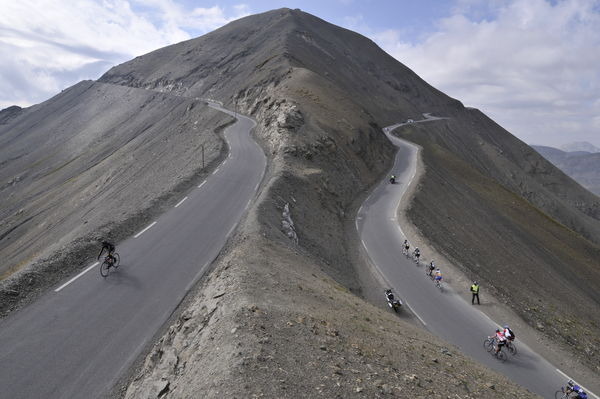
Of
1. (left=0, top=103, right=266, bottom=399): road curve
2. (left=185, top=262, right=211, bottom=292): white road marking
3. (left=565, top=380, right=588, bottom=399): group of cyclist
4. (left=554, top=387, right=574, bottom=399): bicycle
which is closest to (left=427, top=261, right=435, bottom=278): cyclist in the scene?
(left=554, top=387, right=574, bottom=399): bicycle

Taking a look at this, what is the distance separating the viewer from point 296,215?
26.2 metres

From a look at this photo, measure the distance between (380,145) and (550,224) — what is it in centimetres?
2609

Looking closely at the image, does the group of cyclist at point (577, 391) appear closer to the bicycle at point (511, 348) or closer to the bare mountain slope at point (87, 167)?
the bicycle at point (511, 348)

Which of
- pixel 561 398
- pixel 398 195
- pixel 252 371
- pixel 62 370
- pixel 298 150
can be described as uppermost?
pixel 298 150

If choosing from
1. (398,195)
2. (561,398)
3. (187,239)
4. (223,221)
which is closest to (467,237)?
(398,195)

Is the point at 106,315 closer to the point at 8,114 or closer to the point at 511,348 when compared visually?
the point at 511,348

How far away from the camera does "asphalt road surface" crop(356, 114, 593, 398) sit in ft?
58.6

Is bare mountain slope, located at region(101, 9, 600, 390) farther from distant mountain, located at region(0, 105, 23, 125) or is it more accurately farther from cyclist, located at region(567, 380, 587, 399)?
distant mountain, located at region(0, 105, 23, 125)

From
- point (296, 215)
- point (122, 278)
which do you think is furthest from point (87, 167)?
point (122, 278)

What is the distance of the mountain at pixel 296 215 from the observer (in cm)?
1055

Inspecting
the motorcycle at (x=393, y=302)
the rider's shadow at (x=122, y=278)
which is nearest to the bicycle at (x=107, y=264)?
the rider's shadow at (x=122, y=278)

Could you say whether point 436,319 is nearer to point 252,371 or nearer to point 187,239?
point 187,239

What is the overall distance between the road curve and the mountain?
1036 millimetres

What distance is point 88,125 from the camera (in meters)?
98.2
